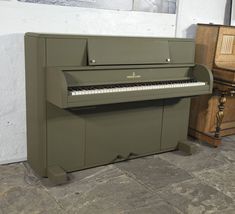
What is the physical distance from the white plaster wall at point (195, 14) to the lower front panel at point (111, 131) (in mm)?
834

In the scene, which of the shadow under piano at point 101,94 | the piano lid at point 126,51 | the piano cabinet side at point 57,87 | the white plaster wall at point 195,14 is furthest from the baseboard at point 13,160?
the white plaster wall at point 195,14

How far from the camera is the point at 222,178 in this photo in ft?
9.45

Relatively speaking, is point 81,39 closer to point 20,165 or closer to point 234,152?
point 20,165

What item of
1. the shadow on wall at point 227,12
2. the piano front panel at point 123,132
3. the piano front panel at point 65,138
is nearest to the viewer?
the piano front panel at point 65,138

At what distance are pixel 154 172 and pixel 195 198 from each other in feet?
1.60

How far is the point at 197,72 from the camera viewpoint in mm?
3240

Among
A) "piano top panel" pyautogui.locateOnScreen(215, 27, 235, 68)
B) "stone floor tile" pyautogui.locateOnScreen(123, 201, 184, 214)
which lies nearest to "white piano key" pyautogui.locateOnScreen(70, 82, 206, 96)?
"piano top panel" pyautogui.locateOnScreen(215, 27, 235, 68)

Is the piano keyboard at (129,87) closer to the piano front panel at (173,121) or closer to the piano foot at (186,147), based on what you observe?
the piano front panel at (173,121)

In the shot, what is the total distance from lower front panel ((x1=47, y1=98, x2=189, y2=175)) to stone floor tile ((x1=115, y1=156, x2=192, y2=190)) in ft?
0.30

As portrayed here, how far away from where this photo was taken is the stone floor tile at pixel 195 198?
2.39 metres

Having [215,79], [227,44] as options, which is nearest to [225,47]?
[227,44]

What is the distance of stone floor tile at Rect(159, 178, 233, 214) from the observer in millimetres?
2389

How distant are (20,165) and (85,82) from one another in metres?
0.95

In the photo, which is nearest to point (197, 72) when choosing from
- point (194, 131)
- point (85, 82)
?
point (194, 131)
